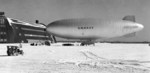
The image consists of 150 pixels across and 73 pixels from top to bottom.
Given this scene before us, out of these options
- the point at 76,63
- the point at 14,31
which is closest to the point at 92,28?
the point at 76,63

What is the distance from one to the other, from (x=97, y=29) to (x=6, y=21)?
76091 millimetres

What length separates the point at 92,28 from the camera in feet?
204

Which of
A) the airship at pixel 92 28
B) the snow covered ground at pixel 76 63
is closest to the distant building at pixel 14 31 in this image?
the airship at pixel 92 28

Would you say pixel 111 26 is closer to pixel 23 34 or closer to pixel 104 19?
pixel 104 19

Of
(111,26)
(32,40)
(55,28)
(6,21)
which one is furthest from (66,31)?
(32,40)

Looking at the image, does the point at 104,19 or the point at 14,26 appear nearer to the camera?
the point at 104,19

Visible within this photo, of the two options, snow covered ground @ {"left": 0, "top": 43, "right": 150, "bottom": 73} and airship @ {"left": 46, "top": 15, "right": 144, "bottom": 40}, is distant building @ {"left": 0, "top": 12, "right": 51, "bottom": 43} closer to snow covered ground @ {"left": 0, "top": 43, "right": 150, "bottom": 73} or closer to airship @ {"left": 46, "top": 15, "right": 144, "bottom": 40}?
airship @ {"left": 46, "top": 15, "right": 144, "bottom": 40}

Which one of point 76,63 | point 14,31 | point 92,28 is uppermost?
point 14,31

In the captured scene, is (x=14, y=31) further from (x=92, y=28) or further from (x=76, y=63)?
(x=76, y=63)

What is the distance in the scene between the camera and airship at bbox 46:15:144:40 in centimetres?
6219

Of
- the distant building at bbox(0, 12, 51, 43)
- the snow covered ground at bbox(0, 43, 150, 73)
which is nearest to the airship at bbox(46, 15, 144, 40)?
the snow covered ground at bbox(0, 43, 150, 73)

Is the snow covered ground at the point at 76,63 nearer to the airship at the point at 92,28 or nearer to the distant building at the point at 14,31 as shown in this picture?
the airship at the point at 92,28

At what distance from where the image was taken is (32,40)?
143 m

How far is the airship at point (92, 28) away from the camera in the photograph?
6219cm
